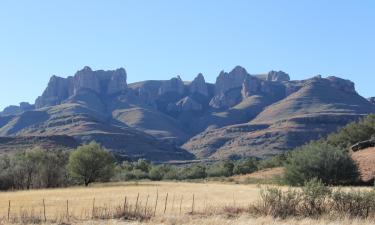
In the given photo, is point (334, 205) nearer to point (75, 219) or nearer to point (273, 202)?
point (273, 202)

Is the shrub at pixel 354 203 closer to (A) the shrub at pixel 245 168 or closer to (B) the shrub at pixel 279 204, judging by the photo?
(B) the shrub at pixel 279 204

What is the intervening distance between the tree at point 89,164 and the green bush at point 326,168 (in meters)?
26.5

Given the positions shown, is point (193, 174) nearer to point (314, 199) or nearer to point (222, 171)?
point (222, 171)

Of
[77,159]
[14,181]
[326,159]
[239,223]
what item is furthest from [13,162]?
[239,223]

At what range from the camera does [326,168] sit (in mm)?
51812

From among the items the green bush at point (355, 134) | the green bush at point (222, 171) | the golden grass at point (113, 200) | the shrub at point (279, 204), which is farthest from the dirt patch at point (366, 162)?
the green bush at point (222, 171)

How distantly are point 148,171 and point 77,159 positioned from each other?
96.4 ft

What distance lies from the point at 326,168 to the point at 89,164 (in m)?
31.2

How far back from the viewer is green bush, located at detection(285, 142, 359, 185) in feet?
169

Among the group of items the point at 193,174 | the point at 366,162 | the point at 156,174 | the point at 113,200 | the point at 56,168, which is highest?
the point at 366,162

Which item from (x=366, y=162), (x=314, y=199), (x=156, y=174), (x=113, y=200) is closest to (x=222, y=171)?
(x=156, y=174)

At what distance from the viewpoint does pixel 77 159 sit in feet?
222

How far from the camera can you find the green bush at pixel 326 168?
51.6 metres

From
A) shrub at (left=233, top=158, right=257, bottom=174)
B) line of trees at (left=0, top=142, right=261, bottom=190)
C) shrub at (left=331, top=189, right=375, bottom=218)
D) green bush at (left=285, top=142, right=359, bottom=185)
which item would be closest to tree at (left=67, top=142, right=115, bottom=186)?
line of trees at (left=0, top=142, right=261, bottom=190)
